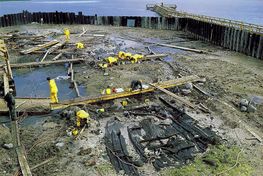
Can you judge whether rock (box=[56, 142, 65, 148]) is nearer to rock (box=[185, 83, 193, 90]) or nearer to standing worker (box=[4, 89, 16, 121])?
standing worker (box=[4, 89, 16, 121])

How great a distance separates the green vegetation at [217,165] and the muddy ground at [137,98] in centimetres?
30

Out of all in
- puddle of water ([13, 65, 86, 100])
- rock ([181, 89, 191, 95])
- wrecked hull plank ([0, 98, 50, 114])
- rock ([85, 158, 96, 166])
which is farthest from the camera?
puddle of water ([13, 65, 86, 100])

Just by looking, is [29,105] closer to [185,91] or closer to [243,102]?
[185,91]

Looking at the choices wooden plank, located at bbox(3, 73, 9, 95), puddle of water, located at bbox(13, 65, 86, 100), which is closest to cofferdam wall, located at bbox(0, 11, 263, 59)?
puddle of water, located at bbox(13, 65, 86, 100)

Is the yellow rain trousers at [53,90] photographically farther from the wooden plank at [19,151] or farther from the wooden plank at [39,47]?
the wooden plank at [39,47]

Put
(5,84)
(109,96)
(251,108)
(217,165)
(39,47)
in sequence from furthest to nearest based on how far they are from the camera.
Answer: (39,47), (5,84), (109,96), (251,108), (217,165)

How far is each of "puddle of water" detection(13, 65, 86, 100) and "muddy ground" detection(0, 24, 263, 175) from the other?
100 cm

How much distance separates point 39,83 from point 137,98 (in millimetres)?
6564

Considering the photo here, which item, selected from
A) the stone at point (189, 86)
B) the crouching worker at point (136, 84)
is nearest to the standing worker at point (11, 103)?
the crouching worker at point (136, 84)

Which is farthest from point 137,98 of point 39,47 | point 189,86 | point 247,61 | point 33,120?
point 39,47

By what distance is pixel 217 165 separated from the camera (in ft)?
30.7

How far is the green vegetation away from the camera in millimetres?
9039

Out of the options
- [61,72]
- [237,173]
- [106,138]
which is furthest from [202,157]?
[61,72]

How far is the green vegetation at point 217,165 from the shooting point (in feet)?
29.7
